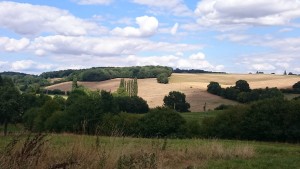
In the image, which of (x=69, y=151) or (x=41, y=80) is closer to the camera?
(x=69, y=151)

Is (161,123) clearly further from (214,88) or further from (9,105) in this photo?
(214,88)

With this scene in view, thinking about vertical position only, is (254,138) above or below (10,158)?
below

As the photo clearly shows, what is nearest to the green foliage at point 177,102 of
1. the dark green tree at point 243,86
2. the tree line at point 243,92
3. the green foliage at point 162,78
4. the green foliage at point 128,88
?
the tree line at point 243,92

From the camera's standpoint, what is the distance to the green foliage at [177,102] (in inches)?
4176

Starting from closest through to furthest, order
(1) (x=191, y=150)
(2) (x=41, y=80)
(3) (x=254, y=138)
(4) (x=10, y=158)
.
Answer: (4) (x=10, y=158) → (1) (x=191, y=150) → (3) (x=254, y=138) → (2) (x=41, y=80)

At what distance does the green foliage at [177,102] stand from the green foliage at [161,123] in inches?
1748

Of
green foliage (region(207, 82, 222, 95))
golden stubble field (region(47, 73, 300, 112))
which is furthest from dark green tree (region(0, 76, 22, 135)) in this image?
green foliage (region(207, 82, 222, 95))

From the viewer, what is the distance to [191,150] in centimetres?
1487

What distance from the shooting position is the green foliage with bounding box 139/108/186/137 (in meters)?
59.8

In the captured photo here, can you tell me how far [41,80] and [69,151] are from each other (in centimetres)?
15599

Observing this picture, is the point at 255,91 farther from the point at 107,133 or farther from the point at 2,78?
the point at 107,133

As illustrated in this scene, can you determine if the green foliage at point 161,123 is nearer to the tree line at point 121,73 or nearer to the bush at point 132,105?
the bush at point 132,105

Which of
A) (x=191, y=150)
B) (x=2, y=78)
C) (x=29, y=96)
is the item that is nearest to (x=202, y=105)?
(x=29, y=96)

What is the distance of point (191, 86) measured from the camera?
129000mm
